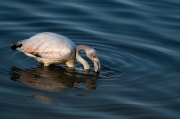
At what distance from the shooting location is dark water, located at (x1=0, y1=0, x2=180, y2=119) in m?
9.05

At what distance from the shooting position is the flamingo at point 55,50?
1088 centimetres

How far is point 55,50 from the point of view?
35.7 ft

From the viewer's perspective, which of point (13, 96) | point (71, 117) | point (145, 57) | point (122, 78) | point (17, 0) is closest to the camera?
point (71, 117)

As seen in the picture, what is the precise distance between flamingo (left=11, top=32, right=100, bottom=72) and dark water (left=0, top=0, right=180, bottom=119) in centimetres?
24

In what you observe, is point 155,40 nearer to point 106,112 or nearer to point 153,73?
point 153,73

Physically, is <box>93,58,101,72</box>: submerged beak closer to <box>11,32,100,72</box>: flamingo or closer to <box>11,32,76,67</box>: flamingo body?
<box>11,32,100,72</box>: flamingo

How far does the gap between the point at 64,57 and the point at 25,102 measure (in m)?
2.08

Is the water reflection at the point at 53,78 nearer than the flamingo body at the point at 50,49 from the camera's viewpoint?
Yes

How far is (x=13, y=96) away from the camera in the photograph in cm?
938

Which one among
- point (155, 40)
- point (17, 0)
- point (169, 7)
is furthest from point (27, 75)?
point (169, 7)

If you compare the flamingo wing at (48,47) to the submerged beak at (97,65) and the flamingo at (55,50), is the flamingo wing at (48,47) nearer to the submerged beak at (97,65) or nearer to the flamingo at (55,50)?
the flamingo at (55,50)

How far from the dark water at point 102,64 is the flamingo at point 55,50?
0.24 meters

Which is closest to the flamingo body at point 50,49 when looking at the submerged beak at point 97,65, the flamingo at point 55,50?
the flamingo at point 55,50

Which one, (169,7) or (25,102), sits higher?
(169,7)
